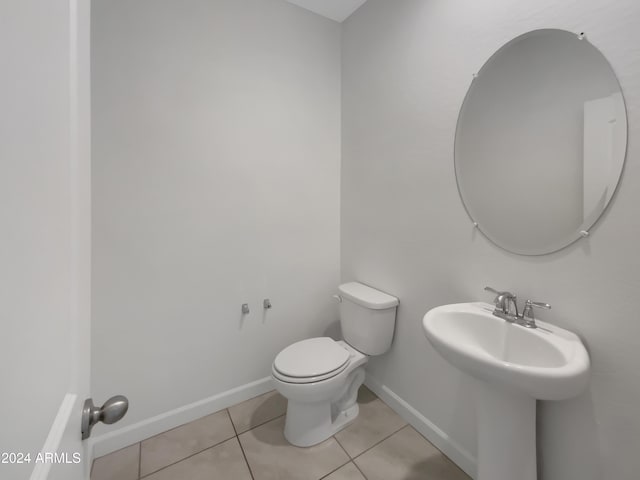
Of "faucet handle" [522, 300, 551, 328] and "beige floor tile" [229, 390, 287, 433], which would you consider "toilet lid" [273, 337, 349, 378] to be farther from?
"faucet handle" [522, 300, 551, 328]

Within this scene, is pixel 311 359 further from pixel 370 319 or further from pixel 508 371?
pixel 508 371

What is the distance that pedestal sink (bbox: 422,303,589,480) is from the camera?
2.47 ft

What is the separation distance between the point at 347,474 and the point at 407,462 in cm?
31

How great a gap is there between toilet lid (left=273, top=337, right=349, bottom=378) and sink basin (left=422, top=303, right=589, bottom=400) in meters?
0.63

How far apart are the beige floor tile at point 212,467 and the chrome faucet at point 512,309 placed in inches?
53.2

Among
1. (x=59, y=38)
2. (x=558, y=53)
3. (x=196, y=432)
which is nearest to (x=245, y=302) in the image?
(x=196, y=432)

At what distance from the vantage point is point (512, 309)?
3.61ft

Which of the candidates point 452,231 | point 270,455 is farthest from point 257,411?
point 452,231

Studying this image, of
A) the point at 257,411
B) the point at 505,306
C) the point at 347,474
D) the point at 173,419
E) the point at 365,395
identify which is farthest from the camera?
the point at 365,395

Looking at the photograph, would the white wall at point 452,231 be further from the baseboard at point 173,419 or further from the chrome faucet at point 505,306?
the baseboard at point 173,419

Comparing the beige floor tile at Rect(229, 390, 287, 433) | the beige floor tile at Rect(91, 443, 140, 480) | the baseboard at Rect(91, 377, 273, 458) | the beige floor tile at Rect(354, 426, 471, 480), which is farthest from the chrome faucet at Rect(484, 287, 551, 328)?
the beige floor tile at Rect(91, 443, 140, 480)

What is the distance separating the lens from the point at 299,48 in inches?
71.1

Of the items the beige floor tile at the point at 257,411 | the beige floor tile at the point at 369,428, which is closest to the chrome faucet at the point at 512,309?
the beige floor tile at the point at 369,428

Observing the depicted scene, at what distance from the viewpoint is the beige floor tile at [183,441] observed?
4.45ft
